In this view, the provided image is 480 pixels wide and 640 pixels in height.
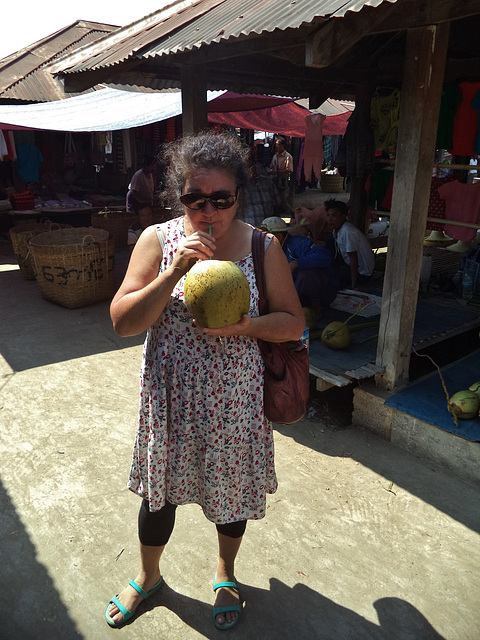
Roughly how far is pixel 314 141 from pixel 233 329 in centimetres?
609

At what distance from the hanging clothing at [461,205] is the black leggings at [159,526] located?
13.7 feet

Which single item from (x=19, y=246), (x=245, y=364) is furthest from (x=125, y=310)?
(x=19, y=246)

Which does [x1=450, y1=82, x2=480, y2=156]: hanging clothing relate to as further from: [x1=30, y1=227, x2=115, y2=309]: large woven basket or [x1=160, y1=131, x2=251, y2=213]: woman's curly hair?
[x1=30, y1=227, x2=115, y2=309]: large woven basket

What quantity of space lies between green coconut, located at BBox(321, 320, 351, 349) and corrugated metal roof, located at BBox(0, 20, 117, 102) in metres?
8.70

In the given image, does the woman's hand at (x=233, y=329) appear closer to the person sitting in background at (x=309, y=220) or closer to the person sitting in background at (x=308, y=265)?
the person sitting in background at (x=308, y=265)

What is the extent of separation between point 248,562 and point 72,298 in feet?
14.7

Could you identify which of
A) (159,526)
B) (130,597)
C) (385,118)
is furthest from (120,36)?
(130,597)

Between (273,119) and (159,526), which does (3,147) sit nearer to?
(273,119)

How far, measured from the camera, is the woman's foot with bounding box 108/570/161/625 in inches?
79.6

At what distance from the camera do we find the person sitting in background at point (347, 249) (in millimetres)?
5359

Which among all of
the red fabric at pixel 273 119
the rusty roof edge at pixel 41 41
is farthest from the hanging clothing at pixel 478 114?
the rusty roof edge at pixel 41 41

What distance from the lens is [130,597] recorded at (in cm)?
206

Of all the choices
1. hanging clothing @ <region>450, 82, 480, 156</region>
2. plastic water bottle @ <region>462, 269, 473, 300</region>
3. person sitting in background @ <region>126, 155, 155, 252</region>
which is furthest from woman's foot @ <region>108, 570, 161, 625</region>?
person sitting in background @ <region>126, 155, 155, 252</region>

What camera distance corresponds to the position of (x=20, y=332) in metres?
5.29
